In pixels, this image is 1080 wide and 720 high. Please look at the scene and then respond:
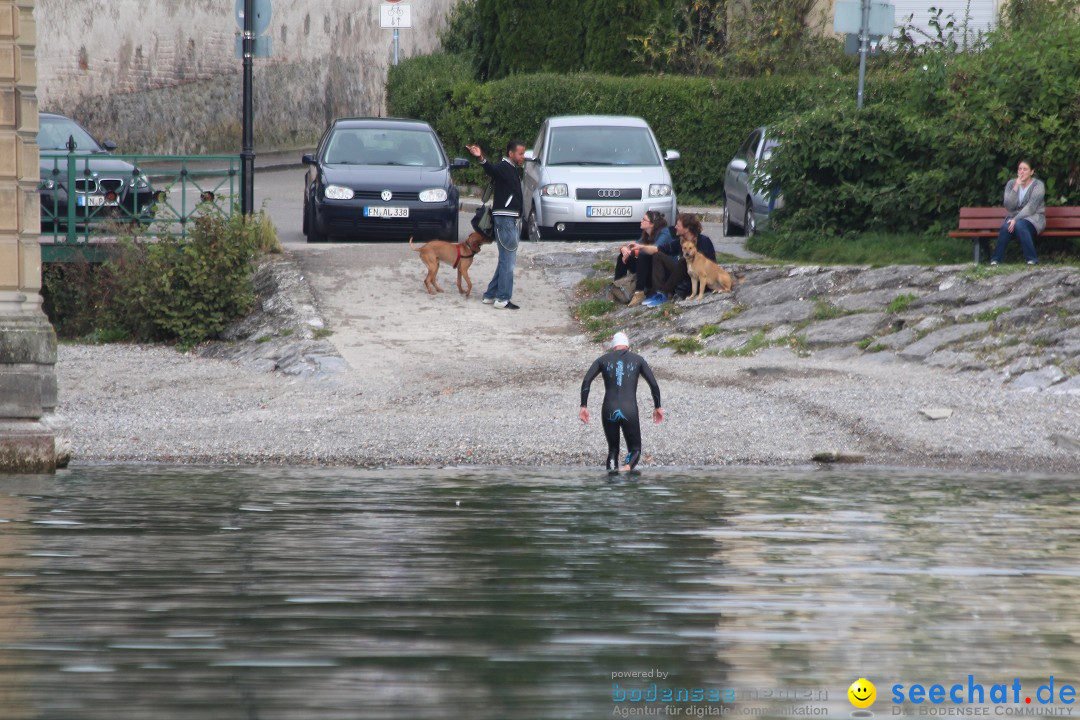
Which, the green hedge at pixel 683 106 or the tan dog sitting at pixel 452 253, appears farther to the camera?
the green hedge at pixel 683 106

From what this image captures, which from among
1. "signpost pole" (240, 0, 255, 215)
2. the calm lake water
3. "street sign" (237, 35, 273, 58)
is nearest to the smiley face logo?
the calm lake water

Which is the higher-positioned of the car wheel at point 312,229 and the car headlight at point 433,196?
the car headlight at point 433,196

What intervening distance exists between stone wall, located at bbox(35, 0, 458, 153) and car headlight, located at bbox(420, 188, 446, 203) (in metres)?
13.4

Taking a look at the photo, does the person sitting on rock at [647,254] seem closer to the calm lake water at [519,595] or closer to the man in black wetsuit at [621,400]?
the man in black wetsuit at [621,400]

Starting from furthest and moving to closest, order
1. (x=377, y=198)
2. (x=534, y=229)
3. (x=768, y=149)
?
(x=768, y=149) → (x=534, y=229) → (x=377, y=198)

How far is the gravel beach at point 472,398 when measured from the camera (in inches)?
530

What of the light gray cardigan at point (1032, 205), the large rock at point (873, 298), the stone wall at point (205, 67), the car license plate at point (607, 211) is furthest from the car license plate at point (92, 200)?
the stone wall at point (205, 67)

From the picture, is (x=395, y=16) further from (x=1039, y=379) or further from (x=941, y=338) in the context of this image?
(x=1039, y=379)

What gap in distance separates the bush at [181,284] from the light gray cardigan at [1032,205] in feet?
29.1

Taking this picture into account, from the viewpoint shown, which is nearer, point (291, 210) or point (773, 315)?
point (773, 315)

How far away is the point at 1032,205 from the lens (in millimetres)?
19297

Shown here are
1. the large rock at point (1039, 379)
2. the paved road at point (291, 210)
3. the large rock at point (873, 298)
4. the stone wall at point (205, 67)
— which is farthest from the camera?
the stone wall at point (205, 67)

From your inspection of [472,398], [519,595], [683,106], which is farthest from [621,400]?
[683,106]

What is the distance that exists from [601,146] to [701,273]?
5415 mm
